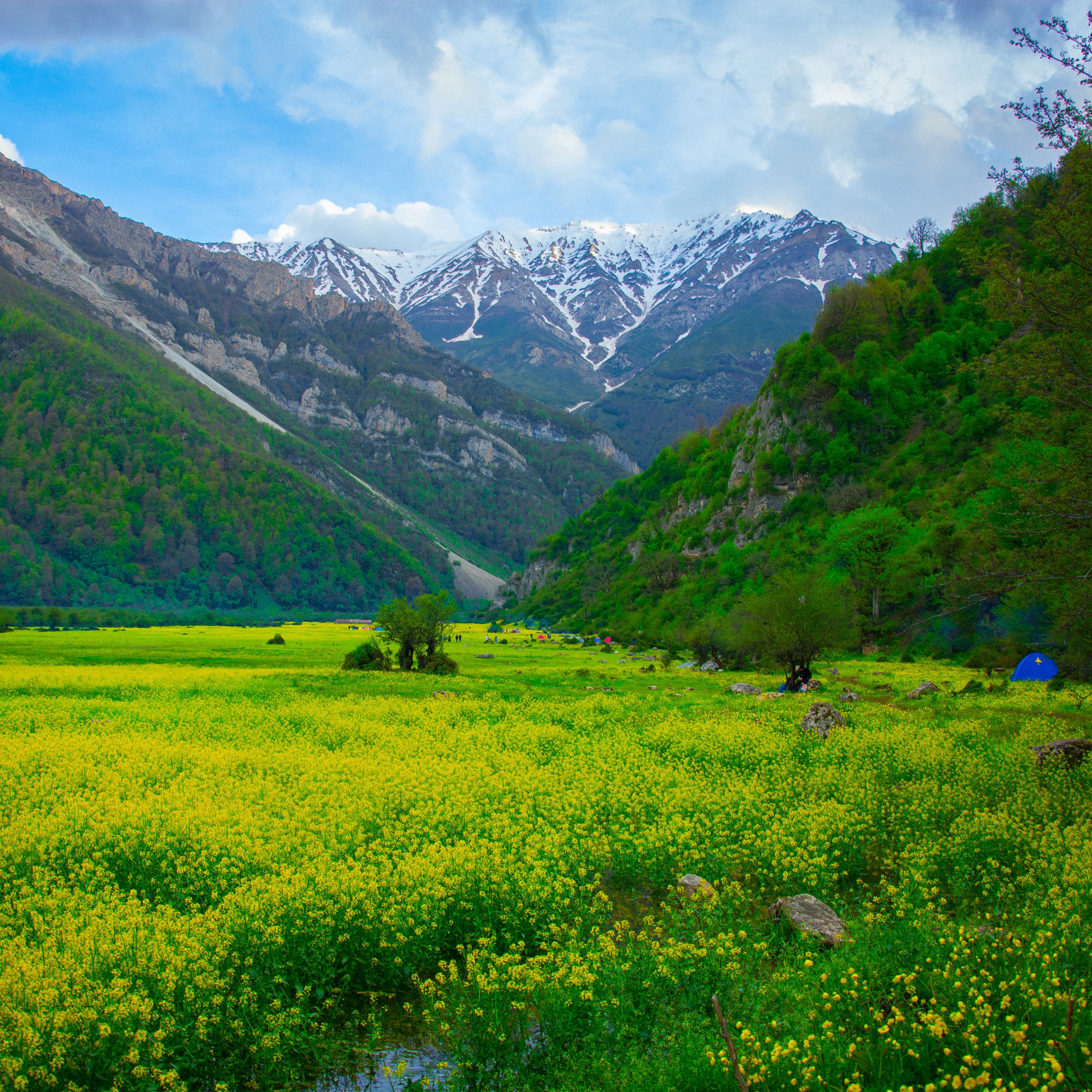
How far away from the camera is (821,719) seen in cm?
2084

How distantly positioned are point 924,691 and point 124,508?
191 meters

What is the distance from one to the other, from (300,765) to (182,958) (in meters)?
8.79

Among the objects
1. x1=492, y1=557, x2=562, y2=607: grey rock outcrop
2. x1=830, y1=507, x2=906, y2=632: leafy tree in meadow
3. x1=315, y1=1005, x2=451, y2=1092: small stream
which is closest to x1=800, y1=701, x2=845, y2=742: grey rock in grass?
x1=315, y1=1005, x2=451, y2=1092: small stream

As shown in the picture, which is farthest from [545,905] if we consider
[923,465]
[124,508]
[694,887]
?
[124,508]

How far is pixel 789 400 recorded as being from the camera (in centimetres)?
8056

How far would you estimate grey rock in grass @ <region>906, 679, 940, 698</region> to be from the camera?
27875 millimetres

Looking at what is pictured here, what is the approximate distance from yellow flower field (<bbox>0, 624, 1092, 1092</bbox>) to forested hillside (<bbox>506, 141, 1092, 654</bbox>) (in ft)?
16.2

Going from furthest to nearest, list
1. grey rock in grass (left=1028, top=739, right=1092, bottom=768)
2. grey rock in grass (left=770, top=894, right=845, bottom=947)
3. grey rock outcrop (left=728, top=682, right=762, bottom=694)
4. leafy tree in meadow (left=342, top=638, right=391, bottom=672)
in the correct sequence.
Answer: leafy tree in meadow (left=342, top=638, right=391, bottom=672) → grey rock outcrop (left=728, top=682, right=762, bottom=694) → grey rock in grass (left=1028, top=739, right=1092, bottom=768) → grey rock in grass (left=770, top=894, right=845, bottom=947)

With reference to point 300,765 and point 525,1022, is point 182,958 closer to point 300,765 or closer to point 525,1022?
point 525,1022

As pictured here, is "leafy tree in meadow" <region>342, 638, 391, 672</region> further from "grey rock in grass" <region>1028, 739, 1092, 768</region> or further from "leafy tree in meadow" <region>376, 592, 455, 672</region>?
"grey rock in grass" <region>1028, 739, 1092, 768</region>

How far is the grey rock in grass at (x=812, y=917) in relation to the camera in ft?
26.4

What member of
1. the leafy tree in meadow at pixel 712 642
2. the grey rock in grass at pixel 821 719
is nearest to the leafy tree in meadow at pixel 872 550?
the leafy tree in meadow at pixel 712 642

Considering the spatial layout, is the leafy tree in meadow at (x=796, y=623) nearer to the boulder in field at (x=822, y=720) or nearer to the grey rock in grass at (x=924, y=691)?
the grey rock in grass at (x=924, y=691)

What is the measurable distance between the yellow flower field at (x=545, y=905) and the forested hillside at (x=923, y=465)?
4950 mm
